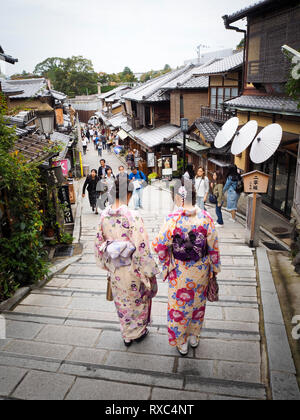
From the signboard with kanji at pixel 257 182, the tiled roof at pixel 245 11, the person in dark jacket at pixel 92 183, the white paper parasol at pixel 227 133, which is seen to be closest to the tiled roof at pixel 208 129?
the white paper parasol at pixel 227 133

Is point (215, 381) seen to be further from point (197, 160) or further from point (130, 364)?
point (197, 160)

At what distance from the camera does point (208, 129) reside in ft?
58.3

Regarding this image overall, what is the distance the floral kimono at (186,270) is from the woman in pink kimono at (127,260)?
24 centimetres

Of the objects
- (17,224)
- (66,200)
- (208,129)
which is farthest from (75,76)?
(17,224)

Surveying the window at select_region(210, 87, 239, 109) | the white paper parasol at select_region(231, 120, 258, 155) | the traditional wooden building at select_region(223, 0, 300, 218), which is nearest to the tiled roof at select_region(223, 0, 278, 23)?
the traditional wooden building at select_region(223, 0, 300, 218)

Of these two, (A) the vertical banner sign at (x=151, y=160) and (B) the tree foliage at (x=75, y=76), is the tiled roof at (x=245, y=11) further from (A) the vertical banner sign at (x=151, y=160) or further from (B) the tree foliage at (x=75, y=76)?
(B) the tree foliage at (x=75, y=76)

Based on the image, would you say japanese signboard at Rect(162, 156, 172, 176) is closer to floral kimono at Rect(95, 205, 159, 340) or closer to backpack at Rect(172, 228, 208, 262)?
floral kimono at Rect(95, 205, 159, 340)

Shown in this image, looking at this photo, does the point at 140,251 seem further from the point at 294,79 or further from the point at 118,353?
the point at 294,79

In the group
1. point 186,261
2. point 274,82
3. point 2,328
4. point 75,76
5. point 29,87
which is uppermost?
point 75,76

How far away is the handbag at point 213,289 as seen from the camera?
12.6ft

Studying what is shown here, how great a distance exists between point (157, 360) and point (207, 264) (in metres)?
1.36

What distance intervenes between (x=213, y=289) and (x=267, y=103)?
30.0 feet
